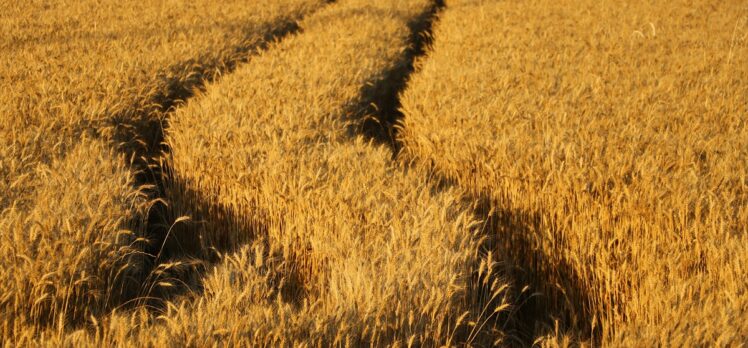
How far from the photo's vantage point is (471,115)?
13.8 ft

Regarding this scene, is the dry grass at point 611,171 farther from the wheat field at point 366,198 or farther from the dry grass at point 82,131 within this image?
the dry grass at point 82,131

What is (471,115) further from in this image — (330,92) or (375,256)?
(375,256)

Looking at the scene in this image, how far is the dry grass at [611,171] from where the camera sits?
7.89ft

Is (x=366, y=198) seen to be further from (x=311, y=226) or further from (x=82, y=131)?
(x=82, y=131)

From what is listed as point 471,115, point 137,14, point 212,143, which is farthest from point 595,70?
point 137,14

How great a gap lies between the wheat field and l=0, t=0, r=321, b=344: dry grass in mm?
17

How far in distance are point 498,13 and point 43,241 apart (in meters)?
7.67

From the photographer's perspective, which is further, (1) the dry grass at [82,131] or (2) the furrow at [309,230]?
(1) the dry grass at [82,131]

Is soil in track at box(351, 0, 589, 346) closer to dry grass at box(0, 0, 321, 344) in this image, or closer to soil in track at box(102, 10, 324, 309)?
soil in track at box(102, 10, 324, 309)

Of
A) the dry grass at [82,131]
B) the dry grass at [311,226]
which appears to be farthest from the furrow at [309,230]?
the dry grass at [82,131]

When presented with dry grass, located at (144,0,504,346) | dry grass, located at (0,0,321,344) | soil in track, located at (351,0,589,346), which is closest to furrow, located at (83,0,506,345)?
dry grass, located at (144,0,504,346)

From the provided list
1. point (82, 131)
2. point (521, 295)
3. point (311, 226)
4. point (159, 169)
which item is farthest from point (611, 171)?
point (82, 131)

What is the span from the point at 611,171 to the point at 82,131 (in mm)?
2861

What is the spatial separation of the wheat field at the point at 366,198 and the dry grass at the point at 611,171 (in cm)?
2
